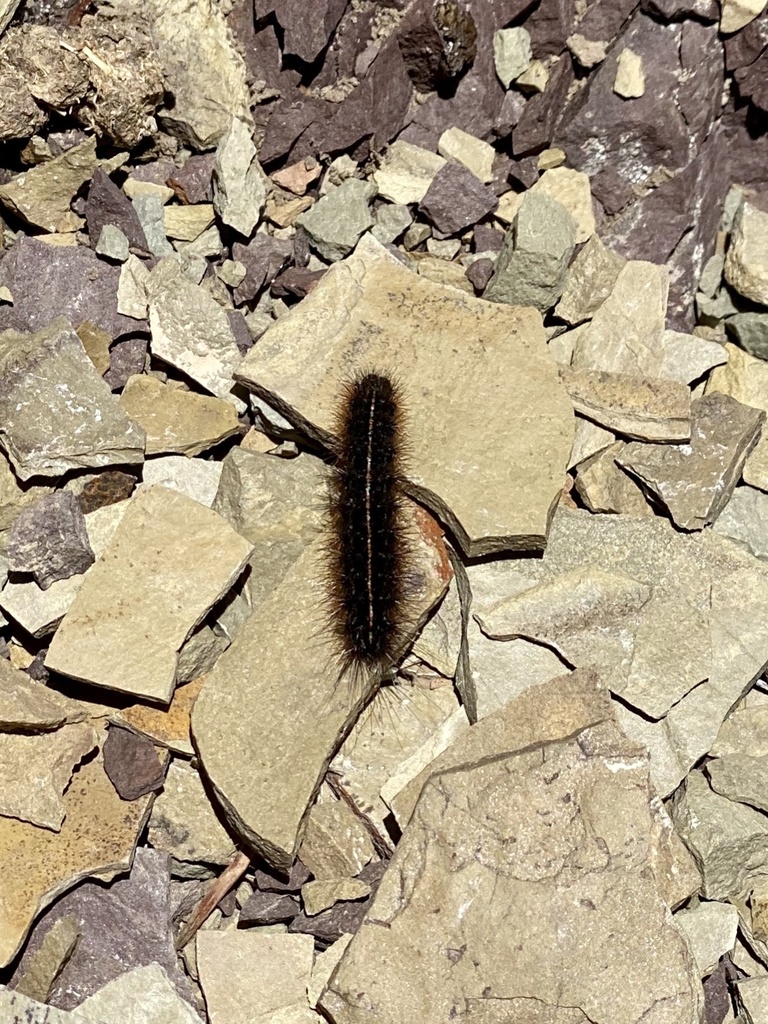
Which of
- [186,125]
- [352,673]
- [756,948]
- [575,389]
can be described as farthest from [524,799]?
[186,125]

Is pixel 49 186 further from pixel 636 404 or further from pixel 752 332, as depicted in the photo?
pixel 752 332

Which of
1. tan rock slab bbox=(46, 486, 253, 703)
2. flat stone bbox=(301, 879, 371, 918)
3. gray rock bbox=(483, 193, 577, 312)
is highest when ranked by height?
gray rock bbox=(483, 193, 577, 312)

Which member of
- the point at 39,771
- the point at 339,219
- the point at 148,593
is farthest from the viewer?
the point at 339,219

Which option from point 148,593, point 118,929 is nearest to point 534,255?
point 148,593

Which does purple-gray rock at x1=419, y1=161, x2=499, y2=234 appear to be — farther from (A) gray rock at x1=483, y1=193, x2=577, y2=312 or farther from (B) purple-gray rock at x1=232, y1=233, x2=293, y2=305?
(B) purple-gray rock at x1=232, y1=233, x2=293, y2=305

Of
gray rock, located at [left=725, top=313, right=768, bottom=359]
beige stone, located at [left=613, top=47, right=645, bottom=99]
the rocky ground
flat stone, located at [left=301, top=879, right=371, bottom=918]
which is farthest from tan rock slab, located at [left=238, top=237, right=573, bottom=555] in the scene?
flat stone, located at [left=301, top=879, right=371, bottom=918]

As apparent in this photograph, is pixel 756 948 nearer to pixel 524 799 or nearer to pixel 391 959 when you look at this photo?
pixel 524 799
